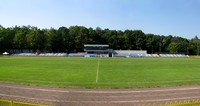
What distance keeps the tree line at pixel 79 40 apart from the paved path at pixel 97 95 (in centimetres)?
11649

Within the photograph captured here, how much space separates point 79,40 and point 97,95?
131 m

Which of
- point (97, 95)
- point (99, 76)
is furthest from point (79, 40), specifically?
point (97, 95)

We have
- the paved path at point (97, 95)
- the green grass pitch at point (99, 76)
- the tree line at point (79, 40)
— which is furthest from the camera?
the tree line at point (79, 40)

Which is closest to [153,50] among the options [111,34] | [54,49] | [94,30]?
[111,34]

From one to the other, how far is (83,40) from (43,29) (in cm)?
2272

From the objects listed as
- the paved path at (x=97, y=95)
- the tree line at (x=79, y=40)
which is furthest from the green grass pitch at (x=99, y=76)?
the tree line at (x=79, y=40)

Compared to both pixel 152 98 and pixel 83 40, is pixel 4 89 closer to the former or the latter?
pixel 152 98

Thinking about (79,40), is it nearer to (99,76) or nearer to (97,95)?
(99,76)

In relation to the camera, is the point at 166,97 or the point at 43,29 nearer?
the point at 166,97

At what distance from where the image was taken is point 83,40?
6014 inches

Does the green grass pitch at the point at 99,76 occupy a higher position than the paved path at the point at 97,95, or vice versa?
the green grass pitch at the point at 99,76

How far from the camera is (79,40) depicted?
151 metres

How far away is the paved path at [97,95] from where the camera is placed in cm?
1858

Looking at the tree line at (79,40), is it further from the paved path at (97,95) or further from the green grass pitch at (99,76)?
the paved path at (97,95)
